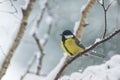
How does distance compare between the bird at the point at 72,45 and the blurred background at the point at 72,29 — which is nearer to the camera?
the bird at the point at 72,45

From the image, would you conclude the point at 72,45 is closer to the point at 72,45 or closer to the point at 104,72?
the point at 72,45

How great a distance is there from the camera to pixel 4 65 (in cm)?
313

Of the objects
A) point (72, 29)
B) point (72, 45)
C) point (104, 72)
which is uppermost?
point (104, 72)

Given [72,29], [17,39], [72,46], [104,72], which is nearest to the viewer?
[104,72]

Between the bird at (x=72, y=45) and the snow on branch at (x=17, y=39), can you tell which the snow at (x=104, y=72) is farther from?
the bird at (x=72, y=45)

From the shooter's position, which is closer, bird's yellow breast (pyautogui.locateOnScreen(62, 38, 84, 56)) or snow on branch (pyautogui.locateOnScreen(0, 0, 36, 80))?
snow on branch (pyautogui.locateOnScreen(0, 0, 36, 80))

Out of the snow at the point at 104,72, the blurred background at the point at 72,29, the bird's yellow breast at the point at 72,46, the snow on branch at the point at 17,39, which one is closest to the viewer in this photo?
the snow at the point at 104,72

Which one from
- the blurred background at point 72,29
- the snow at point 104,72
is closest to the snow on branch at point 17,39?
the snow at point 104,72

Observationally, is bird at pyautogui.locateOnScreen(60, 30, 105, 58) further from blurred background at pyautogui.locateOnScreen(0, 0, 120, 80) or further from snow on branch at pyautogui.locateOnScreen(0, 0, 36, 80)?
blurred background at pyautogui.locateOnScreen(0, 0, 120, 80)

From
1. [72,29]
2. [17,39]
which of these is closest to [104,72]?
[17,39]

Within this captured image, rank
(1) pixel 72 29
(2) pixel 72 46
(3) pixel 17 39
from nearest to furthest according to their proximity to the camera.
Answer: (3) pixel 17 39 → (2) pixel 72 46 → (1) pixel 72 29

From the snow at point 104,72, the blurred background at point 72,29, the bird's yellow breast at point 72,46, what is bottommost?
the blurred background at point 72,29

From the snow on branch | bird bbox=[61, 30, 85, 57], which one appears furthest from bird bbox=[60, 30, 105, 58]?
the snow on branch

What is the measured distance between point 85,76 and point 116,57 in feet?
0.73
